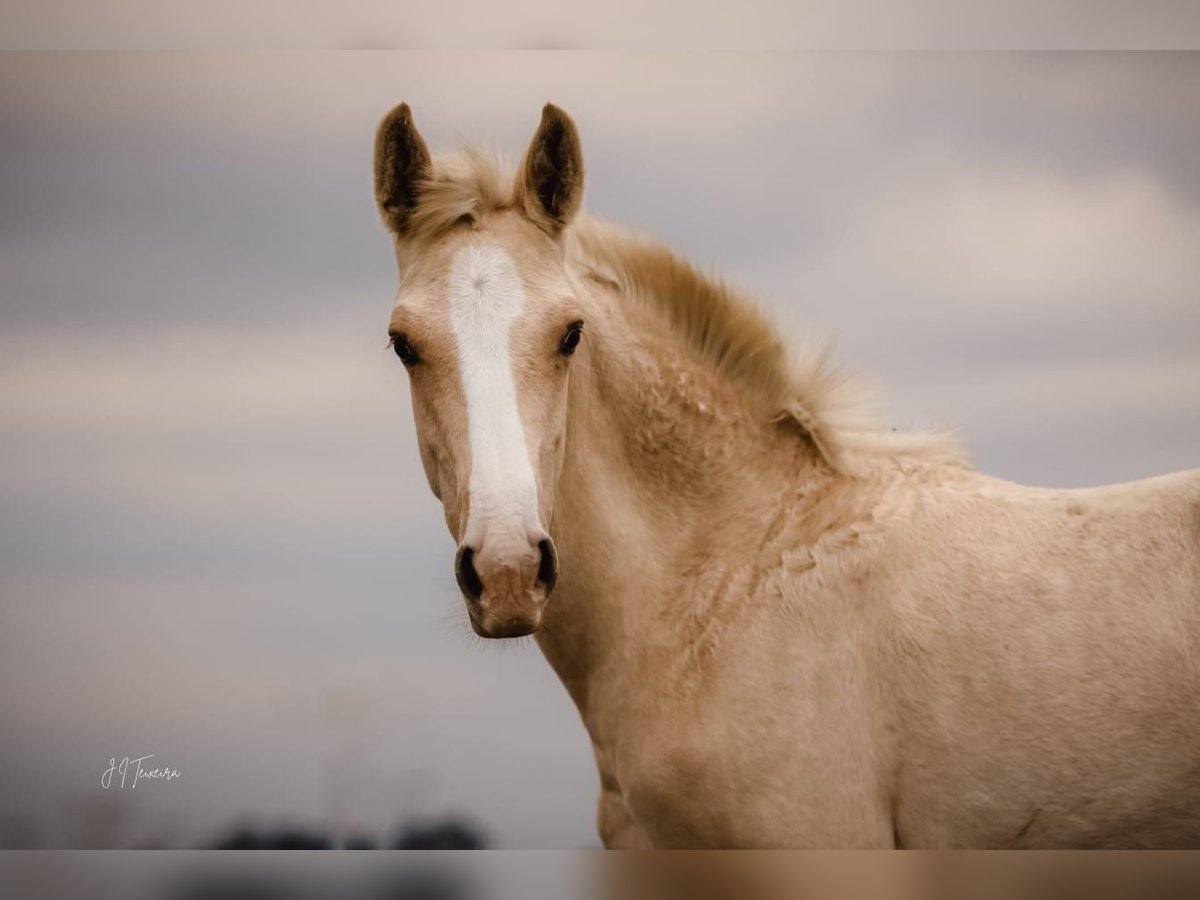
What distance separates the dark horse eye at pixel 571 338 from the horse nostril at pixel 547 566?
14.8 inches

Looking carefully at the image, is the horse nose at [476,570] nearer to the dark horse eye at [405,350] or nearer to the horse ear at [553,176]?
the dark horse eye at [405,350]

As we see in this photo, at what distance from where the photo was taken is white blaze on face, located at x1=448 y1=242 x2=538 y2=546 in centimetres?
182

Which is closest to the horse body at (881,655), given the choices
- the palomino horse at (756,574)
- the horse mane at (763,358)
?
the palomino horse at (756,574)

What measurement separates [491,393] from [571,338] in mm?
216

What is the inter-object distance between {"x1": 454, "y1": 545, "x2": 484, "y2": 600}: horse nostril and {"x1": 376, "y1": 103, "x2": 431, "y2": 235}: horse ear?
725 mm

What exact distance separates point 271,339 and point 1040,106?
224cm

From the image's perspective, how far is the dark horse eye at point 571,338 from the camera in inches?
79.4

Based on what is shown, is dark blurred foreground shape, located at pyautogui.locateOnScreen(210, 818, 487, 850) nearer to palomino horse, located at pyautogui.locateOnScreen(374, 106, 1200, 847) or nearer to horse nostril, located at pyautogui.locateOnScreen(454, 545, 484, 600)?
palomino horse, located at pyautogui.locateOnScreen(374, 106, 1200, 847)

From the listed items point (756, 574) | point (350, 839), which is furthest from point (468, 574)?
point (350, 839)

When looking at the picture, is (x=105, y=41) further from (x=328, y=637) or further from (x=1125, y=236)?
(x=1125, y=236)

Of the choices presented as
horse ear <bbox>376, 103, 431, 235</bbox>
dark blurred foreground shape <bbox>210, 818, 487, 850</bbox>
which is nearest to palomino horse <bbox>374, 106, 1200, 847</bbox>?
horse ear <bbox>376, 103, 431, 235</bbox>

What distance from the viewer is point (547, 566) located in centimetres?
185

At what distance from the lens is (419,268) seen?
2.10 m

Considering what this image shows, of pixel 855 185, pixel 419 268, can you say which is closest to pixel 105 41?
pixel 419 268
